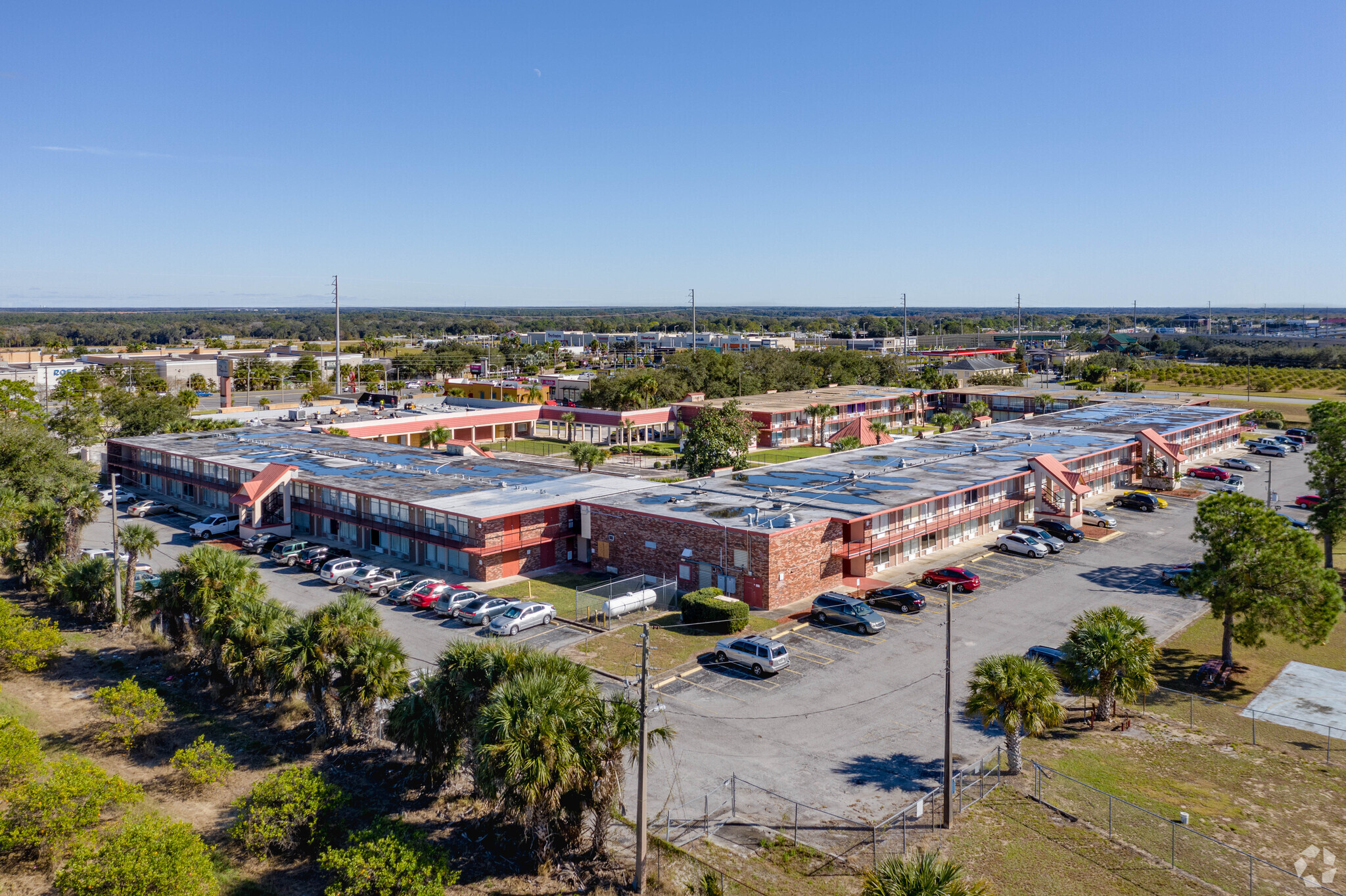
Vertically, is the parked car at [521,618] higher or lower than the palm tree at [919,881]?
lower

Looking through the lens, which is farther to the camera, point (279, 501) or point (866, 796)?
point (279, 501)

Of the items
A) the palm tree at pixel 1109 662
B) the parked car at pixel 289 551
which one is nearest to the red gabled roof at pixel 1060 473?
the palm tree at pixel 1109 662

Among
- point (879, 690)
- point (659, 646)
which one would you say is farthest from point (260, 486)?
point (879, 690)

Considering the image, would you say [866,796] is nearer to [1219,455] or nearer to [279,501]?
[279,501]

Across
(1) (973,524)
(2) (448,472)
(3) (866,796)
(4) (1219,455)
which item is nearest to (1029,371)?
(4) (1219,455)

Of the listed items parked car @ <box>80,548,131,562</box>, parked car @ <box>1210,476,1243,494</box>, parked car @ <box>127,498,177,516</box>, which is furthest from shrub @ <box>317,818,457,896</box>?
parked car @ <box>1210,476,1243,494</box>

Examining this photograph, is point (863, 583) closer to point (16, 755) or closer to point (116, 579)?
point (16, 755)

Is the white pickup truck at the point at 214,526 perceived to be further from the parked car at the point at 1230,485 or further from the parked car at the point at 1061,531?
the parked car at the point at 1230,485
